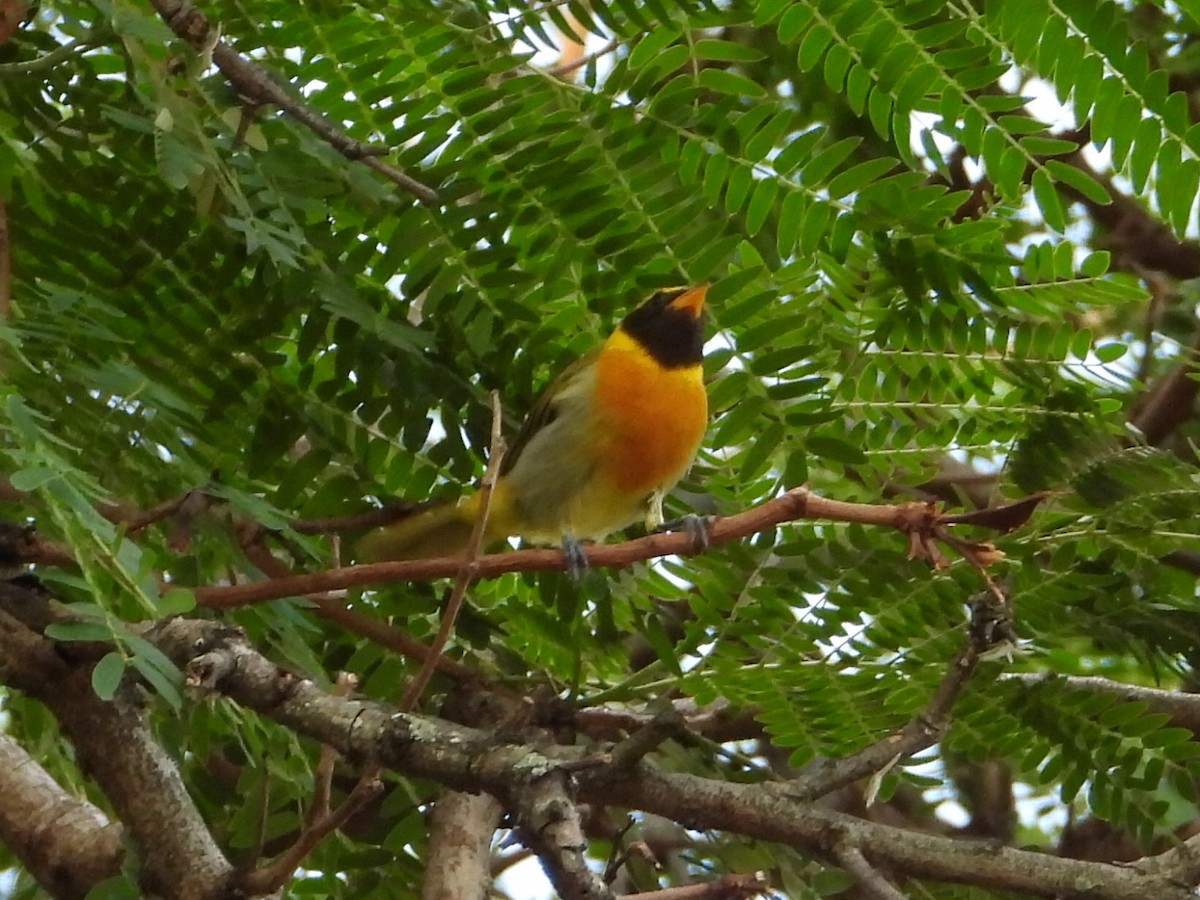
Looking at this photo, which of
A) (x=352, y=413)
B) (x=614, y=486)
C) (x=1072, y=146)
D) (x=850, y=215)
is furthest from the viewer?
(x=614, y=486)

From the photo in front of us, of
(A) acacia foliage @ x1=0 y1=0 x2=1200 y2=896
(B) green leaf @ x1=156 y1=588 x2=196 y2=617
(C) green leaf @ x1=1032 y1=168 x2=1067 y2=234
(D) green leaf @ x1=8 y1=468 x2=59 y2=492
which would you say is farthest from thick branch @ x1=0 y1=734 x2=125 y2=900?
(C) green leaf @ x1=1032 y1=168 x2=1067 y2=234

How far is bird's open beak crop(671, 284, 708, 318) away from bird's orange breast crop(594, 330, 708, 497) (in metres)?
0.10

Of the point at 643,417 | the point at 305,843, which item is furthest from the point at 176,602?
the point at 643,417

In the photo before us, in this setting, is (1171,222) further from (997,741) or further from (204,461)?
(204,461)

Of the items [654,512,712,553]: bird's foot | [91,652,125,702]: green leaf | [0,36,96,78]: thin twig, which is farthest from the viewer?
[0,36,96,78]: thin twig

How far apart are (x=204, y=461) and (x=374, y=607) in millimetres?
230

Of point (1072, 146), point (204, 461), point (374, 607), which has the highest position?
point (1072, 146)

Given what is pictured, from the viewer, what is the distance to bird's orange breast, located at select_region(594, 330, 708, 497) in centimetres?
161

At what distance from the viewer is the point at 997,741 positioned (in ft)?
4.41

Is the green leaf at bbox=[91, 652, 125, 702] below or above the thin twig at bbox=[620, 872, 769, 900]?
above

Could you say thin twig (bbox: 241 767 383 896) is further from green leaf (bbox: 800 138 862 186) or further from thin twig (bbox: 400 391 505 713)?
green leaf (bbox: 800 138 862 186)

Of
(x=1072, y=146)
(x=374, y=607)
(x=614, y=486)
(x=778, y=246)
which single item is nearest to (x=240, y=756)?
(x=374, y=607)

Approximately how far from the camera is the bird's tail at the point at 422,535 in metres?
1.47

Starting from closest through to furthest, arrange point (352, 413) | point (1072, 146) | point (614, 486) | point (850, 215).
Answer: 1. point (1072, 146)
2. point (850, 215)
3. point (352, 413)
4. point (614, 486)
